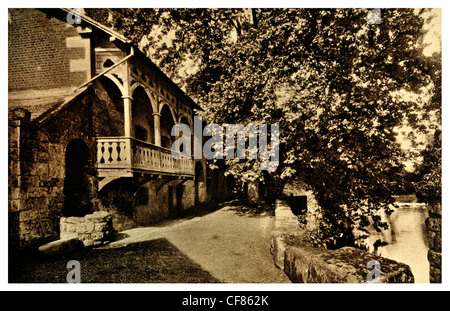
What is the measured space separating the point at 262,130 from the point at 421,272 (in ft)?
39.2

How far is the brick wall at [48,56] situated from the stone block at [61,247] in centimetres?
443

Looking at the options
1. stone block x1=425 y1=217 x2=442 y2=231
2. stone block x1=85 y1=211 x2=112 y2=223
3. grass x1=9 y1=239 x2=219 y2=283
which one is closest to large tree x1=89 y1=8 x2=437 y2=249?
stone block x1=425 y1=217 x2=442 y2=231

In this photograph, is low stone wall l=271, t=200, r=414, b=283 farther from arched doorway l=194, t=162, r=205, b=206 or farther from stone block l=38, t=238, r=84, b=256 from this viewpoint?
arched doorway l=194, t=162, r=205, b=206

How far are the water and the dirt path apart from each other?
377 inches

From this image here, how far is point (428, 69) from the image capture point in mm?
4977

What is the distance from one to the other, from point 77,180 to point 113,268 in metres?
2.98

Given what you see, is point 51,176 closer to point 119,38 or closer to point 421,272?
point 119,38

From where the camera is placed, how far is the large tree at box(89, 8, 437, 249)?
5977 millimetres

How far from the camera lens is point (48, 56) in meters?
6.70

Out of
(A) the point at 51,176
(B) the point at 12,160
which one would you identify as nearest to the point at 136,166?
(A) the point at 51,176

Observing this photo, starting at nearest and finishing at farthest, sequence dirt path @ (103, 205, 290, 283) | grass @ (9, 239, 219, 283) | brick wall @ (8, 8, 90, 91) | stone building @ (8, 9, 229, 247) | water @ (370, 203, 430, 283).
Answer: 1. grass @ (9, 239, 219, 283)
2. dirt path @ (103, 205, 290, 283)
3. stone building @ (8, 9, 229, 247)
4. brick wall @ (8, 8, 90, 91)
5. water @ (370, 203, 430, 283)

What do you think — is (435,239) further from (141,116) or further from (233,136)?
(141,116)

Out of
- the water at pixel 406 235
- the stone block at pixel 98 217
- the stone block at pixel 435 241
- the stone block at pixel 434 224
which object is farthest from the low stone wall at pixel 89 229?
the water at pixel 406 235
